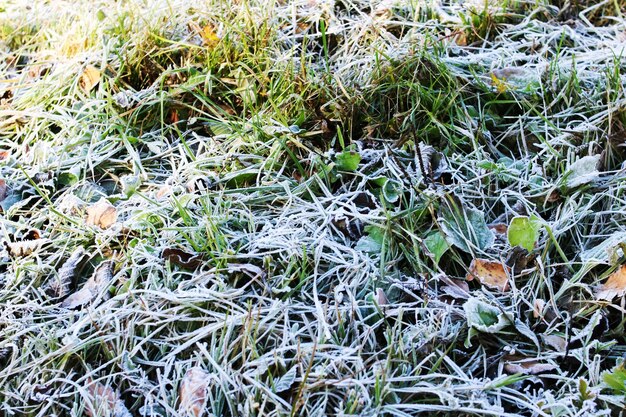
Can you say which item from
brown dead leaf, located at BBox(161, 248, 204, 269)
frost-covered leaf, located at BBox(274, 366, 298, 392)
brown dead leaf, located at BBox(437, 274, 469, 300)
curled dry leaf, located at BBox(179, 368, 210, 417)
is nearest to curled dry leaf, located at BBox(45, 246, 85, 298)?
brown dead leaf, located at BBox(161, 248, 204, 269)

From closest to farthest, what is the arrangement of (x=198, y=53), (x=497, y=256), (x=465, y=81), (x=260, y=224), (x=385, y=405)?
(x=385, y=405) → (x=497, y=256) → (x=260, y=224) → (x=465, y=81) → (x=198, y=53)

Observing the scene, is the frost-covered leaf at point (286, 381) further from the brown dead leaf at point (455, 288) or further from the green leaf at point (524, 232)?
the green leaf at point (524, 232)

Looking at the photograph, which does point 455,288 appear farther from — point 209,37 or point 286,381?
point 209,37

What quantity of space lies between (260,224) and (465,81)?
2.46ft

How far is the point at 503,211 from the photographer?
1.60 m

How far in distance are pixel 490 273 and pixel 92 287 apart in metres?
0.88

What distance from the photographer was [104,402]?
1226 mm

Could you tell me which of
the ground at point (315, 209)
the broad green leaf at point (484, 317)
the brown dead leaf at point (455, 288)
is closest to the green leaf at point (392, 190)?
the ground at point (315, 209)

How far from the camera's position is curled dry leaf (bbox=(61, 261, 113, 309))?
4.73 ft

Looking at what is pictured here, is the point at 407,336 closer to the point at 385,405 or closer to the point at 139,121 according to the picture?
the point at 385,405

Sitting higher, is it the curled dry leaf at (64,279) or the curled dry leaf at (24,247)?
the curled dry leaf at (24,247)

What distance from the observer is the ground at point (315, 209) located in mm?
1254

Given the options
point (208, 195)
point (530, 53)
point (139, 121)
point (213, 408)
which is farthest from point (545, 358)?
point (139, 121)

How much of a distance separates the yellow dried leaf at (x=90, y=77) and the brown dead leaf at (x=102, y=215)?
0.55 m
